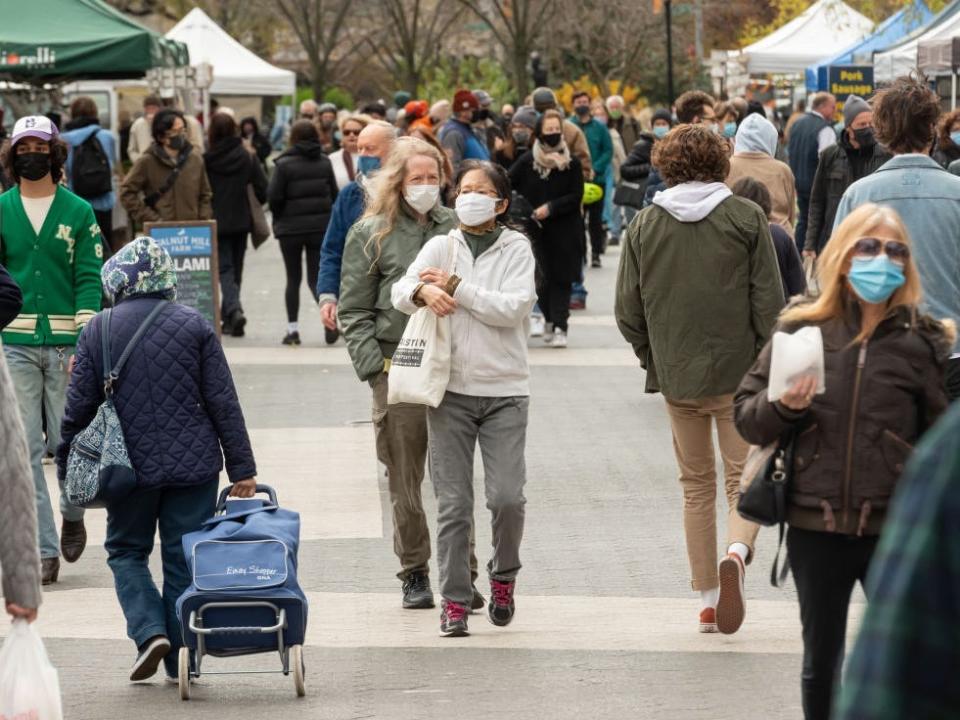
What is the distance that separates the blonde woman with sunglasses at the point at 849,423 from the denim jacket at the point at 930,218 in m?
1.68

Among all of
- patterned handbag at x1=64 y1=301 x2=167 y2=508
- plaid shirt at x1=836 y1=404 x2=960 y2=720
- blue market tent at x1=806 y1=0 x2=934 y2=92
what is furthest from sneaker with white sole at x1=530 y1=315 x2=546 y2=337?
plaid shirt at x1=836 y1=404 x2=960 y2=720

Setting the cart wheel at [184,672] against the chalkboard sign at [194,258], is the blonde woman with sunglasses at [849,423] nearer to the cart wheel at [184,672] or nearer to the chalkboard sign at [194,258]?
the cart wheel at [184,672]

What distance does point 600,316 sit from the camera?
19.1m

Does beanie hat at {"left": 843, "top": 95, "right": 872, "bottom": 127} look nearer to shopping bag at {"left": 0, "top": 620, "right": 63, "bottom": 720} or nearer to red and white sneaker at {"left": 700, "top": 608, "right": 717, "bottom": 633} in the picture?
red and white sneaker at {"left": 700, "top": 608, "right": 717, "bottom": 633}

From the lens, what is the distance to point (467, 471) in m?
7.06

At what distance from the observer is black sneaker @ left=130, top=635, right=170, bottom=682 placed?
6.36m

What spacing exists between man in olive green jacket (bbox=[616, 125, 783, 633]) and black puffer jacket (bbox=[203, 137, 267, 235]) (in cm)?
1082

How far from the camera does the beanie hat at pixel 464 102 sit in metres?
16.5

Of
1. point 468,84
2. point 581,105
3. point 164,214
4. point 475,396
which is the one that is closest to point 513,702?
point 475,396

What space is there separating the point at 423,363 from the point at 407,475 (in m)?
0.79

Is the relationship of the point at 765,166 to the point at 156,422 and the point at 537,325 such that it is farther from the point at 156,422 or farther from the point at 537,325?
the point at 537,325

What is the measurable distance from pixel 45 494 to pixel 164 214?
8046 millimetres

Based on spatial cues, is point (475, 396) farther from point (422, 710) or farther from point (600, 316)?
point (600, 316)

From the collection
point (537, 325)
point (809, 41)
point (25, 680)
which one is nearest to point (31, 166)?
point (25, 680)
